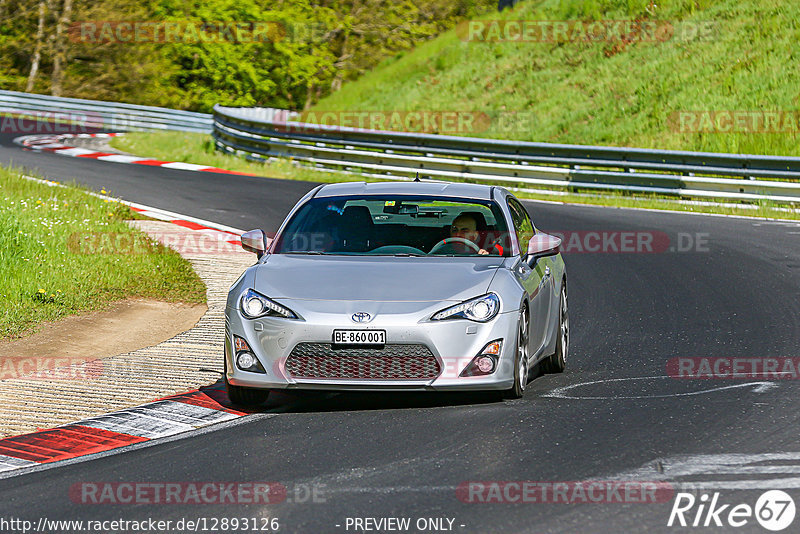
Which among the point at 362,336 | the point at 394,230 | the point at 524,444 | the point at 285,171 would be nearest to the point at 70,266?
the point at 394,230

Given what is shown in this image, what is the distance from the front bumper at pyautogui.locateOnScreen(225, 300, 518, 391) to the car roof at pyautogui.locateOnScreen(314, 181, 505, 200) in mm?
1624

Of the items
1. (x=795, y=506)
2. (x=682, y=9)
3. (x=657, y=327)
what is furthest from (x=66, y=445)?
(x=682, y=9)

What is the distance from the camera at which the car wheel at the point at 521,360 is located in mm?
7700

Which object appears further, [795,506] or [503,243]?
[503,243]

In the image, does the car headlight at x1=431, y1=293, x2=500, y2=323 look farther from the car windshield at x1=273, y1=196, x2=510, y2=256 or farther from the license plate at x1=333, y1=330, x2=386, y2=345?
the car windshield at x1=273, y1=196, x2=510, y2=256

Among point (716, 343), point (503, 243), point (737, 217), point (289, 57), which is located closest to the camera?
point (503, 243)

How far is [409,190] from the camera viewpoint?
9.05 meters

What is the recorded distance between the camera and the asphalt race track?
5434 millimetres

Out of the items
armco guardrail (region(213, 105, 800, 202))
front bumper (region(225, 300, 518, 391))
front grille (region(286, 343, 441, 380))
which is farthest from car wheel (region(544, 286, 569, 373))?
armco guardrail (region(213, 105, 800, 202))

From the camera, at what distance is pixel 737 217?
2056 centimetres

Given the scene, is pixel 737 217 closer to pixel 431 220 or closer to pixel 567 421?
pixel 431 220

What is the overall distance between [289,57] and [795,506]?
171ft

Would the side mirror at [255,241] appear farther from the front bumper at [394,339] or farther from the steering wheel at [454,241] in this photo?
the steering wheel at [454,241]

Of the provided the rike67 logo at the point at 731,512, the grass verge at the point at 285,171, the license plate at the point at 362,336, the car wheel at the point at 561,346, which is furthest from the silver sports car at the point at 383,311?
the grass verge at the point at 285,171
